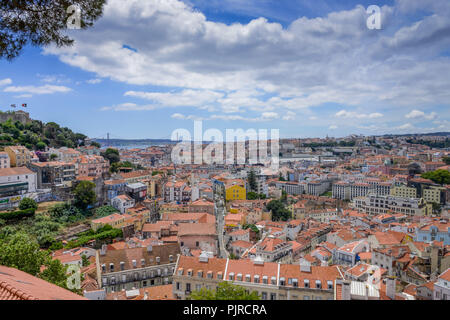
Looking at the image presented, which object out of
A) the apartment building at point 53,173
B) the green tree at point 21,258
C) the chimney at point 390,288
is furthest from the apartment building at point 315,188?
the green tree at point 21,258

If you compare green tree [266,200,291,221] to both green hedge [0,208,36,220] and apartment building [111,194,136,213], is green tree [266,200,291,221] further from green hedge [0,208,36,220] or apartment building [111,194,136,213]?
green hedge [0,208,36,220]

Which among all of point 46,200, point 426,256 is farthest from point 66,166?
point 426,256

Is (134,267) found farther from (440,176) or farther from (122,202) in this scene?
(440,176)

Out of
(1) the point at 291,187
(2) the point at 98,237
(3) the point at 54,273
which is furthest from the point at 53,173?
(1) the point at 291,187

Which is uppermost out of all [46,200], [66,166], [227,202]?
[66,166]
